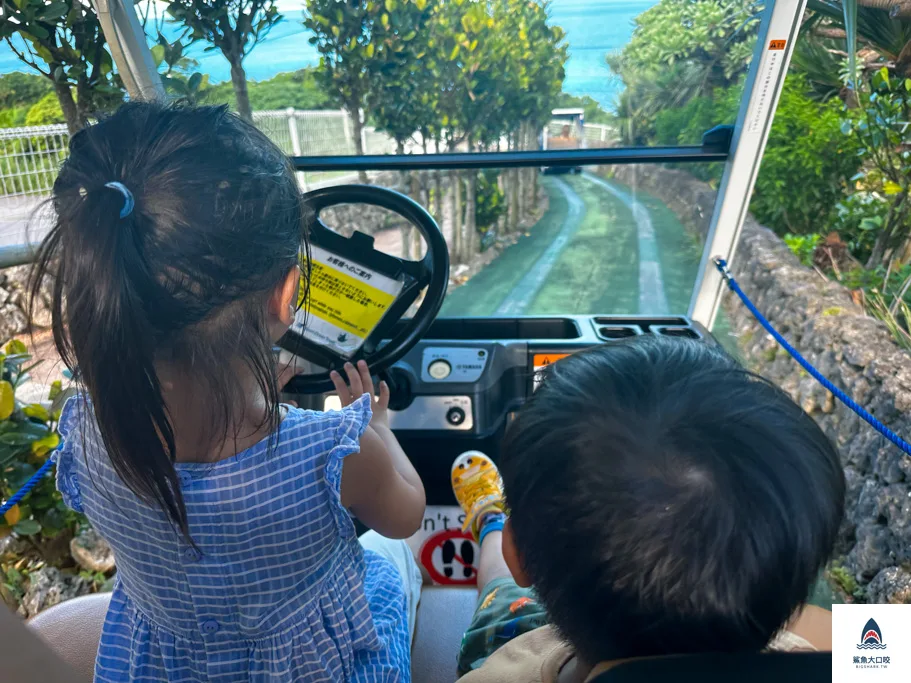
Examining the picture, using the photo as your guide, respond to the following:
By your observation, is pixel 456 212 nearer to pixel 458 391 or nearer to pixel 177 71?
pixel 458 391

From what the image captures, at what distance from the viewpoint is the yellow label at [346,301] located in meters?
1.49

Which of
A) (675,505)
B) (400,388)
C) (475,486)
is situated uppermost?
(675,505)

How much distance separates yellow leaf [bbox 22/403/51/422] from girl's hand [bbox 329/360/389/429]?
1.17m

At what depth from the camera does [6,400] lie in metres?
1.82

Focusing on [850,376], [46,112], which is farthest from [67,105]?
[850,376]


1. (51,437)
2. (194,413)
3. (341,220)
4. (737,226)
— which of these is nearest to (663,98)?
(737,226)

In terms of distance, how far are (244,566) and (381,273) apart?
0.74 meters

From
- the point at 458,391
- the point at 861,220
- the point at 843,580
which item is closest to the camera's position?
the point at 458,391

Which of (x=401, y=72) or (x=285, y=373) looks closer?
(x=285, y=373)

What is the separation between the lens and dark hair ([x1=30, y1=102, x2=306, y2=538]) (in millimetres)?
743

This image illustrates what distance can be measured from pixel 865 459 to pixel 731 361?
6.88 ft

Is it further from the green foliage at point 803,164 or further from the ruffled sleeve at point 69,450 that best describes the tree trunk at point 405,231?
the green foliage at point 803,164

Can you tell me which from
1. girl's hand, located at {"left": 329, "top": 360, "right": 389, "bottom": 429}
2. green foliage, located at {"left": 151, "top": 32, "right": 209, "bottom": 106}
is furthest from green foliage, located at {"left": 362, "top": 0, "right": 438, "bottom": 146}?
girl's hand, located at {"left": 329, "top": 360, "right": 389, "bottom": 429}

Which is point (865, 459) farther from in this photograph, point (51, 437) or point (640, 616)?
point (51, 437)
